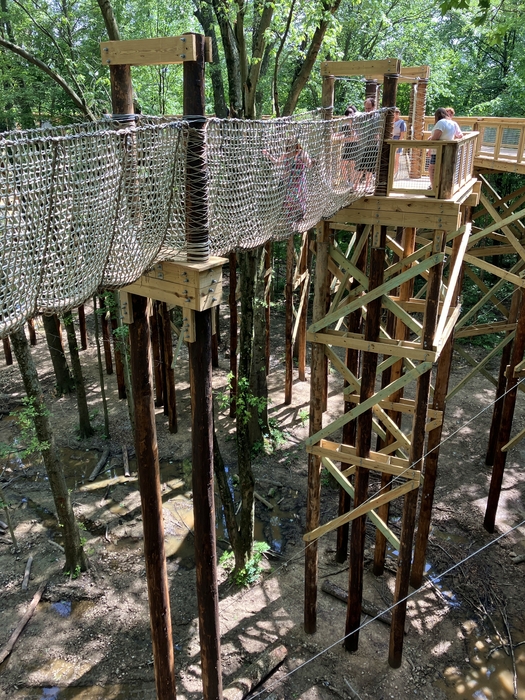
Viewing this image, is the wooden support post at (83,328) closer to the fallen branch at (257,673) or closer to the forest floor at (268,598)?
the forest floor at (268,598)

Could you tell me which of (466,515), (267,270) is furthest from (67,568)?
(267,270)

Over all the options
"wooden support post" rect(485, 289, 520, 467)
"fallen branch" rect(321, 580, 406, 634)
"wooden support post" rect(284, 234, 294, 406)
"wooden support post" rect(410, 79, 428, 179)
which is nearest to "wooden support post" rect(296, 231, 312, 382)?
"wooden support post" rect(284, 234, 294, 406)

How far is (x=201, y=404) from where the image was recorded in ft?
14.7

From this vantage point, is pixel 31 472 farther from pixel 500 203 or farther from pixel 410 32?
pixel 410 32

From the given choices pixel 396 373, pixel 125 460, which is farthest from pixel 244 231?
pixel 125 460

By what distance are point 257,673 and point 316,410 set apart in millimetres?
3178

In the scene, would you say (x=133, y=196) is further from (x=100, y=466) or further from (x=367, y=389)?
(x=100, y=466)

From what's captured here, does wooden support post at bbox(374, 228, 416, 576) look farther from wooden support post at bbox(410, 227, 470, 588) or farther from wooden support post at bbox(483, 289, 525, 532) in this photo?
wooden support post at bbox(483, 289, 525, 532)

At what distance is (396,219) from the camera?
19.4 ft

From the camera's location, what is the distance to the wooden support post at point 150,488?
438cm

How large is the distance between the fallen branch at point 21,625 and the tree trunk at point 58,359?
6167 millimetres

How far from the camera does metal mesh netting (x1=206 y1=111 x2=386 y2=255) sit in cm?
403

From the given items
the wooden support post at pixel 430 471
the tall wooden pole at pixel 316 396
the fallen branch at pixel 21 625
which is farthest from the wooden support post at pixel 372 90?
the fallen branch at pixel 21 625

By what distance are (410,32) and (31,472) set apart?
55.8 feet
